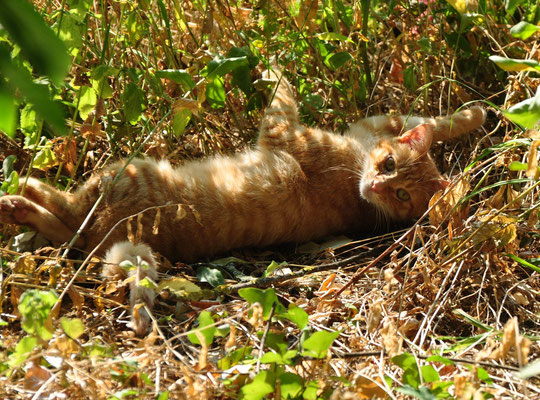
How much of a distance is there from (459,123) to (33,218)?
2.40 metres

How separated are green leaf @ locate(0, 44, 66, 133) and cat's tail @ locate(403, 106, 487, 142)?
9.23 feet

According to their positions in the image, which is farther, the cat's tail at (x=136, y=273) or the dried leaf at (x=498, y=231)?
the dried leaf at (x=498, y=231)

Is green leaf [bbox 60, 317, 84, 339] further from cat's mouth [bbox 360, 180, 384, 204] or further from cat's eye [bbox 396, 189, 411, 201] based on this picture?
cat's eye [bbox 396, 189, 411, 201]

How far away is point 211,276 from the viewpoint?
2803mm

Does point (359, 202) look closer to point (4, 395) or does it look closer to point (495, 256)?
point (495, 256)

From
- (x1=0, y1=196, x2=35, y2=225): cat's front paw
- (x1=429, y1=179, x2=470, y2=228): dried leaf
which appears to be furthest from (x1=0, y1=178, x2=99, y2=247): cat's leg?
(x1=429, y1=179, x2=470, y2=228): dried leaf

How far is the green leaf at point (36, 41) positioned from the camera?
3.25ft

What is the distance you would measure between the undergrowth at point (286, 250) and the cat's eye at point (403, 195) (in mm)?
275

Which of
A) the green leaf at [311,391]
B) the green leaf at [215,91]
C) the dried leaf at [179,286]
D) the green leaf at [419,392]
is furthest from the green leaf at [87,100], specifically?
the green leaf at [419,392]

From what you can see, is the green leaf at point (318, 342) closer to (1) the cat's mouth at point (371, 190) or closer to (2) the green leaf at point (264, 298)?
(2) the green leaf at point (264, 298)

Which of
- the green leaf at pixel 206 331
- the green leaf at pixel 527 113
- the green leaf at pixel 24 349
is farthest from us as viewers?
the green leaf at pixel 206 331

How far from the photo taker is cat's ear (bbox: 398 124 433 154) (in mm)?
3311

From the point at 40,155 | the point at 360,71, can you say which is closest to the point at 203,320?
the point at 40,155

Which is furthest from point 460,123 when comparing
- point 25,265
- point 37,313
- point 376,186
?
point 37,313
